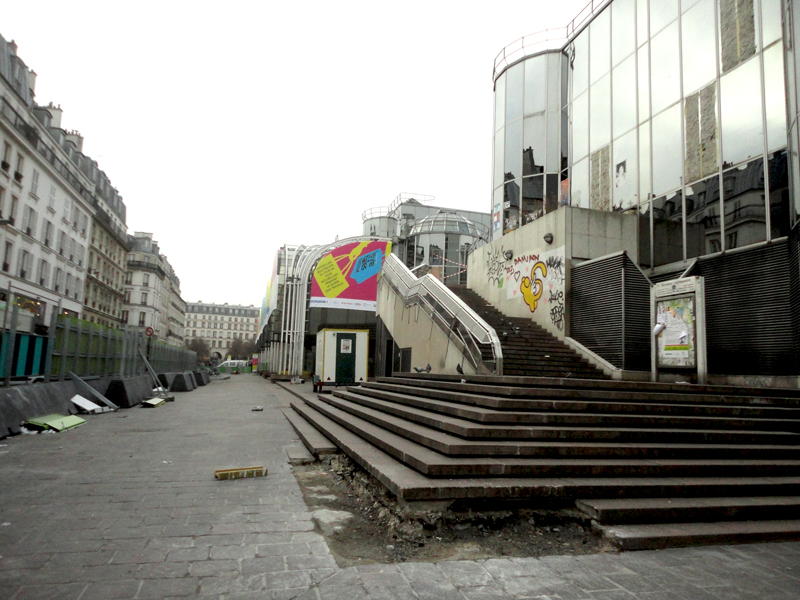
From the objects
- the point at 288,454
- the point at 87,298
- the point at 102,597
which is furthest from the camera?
the point at 87,298

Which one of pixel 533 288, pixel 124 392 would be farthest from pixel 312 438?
pixel 533 288

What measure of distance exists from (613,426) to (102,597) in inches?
213

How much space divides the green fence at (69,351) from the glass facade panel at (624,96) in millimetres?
15791

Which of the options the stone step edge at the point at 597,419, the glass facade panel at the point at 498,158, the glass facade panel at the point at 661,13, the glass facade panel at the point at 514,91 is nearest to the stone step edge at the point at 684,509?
the stone step edge at the point at 597,419

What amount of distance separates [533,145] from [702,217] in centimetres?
Answer: 827

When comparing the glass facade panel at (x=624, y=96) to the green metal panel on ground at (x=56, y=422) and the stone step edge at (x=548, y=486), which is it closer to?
the stone step edge at (x=548, y=486)

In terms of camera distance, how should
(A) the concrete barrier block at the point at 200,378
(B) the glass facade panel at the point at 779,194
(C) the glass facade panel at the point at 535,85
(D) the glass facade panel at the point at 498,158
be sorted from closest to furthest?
(B) the glass facade panel at the point at 779,194, (C) the glass facade panel at the point at 535,85, (D) the glass facade panel at the point at 498,158, (A) the concrete barrier block at the point at 200,378

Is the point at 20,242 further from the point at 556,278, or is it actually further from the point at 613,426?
the point at 613,426

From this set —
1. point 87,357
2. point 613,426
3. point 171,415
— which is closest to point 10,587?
point 613,426

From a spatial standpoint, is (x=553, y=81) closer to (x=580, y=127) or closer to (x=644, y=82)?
(x=580, y=127)

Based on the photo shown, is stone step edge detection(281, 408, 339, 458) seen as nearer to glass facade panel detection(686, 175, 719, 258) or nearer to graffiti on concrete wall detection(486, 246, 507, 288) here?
graffiti on concrete wall detection(486, 246, 507, 288)

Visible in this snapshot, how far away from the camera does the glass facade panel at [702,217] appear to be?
1209 cm

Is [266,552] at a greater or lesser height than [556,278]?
lesser

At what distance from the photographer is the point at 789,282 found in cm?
985
